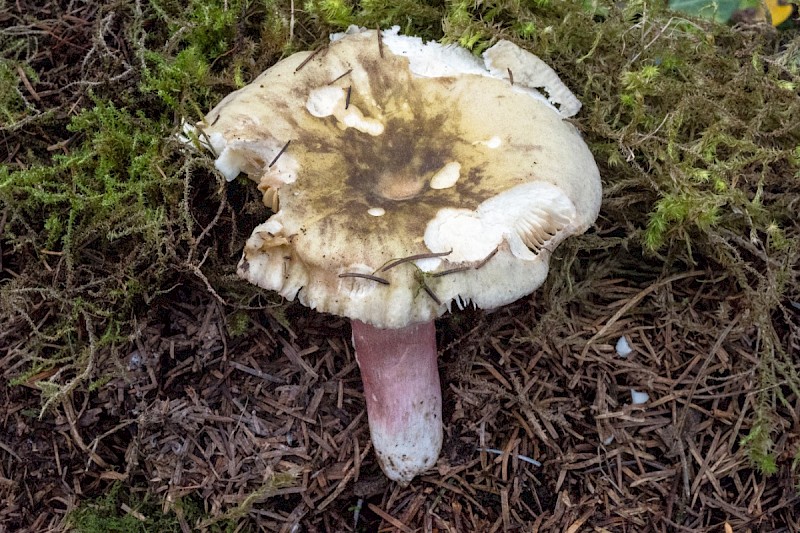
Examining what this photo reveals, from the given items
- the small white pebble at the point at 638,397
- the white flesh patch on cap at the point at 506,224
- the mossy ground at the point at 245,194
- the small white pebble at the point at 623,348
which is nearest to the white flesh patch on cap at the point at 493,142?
the white flesh patch on cap at the point at 506,224

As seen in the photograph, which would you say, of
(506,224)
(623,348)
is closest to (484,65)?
(506,224)

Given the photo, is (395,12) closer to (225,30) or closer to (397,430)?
(225,30)

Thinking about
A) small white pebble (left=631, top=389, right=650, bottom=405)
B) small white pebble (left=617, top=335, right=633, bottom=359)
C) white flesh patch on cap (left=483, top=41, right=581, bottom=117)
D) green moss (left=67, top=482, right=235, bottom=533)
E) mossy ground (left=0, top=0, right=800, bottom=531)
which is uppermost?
white flesh patch on cap (left=483, top=41, right=581, bottom=117)

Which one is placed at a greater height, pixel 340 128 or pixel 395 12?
pixel 395 12

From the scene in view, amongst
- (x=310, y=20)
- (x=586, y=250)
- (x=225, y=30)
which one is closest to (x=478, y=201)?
(x=586, y=250)

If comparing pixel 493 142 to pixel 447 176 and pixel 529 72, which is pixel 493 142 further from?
pixel 529 72

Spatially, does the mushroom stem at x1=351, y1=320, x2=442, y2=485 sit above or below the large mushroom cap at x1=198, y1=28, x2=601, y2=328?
below

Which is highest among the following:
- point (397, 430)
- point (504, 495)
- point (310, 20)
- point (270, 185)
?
point (310, 20)

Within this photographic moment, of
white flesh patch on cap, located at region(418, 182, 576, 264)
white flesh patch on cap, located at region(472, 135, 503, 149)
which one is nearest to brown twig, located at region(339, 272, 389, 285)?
white flesh patch on cap, located at region(418, 182, 576, 264)

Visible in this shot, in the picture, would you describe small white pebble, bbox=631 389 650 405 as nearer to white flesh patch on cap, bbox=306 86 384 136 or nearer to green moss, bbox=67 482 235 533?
white flesh patch on cap, bbox=306 86 384 136
